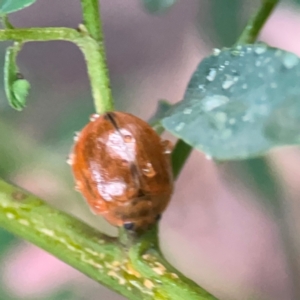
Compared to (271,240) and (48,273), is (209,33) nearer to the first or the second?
(271,240)

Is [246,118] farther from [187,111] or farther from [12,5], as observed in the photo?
[12,5]

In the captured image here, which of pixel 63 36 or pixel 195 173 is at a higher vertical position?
pixel 63 36

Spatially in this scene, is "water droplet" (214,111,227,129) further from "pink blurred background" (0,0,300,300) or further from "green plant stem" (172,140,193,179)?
"pink blurred background" (0,0,300,300)

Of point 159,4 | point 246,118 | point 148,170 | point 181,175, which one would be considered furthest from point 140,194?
point 181,175

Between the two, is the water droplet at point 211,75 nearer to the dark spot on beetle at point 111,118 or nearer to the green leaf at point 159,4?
the dark spot on beetle at point 111,118

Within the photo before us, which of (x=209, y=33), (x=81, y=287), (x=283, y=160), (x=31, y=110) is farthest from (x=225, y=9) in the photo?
(x=81, y=287)

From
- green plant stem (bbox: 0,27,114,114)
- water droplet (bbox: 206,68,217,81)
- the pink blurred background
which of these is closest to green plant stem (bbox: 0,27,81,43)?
green plant stem (bbox: 0,27,114,114)
